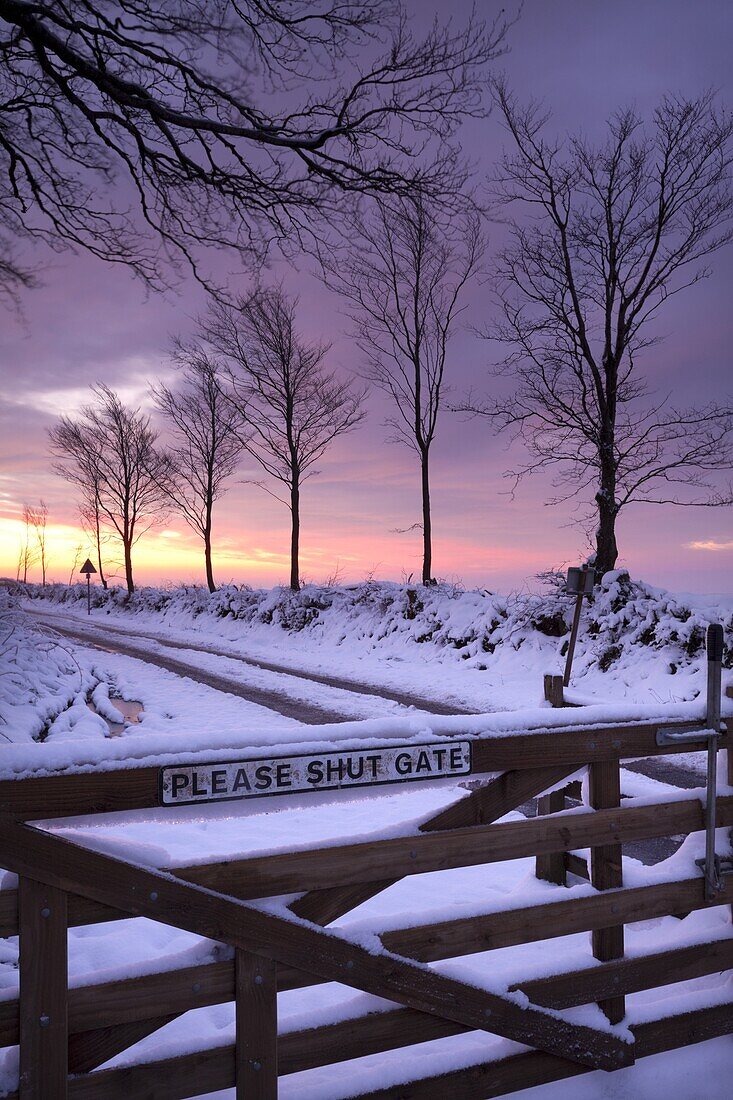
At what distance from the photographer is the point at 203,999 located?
2.79 metres

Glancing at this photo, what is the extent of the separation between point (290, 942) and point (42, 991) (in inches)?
34.7

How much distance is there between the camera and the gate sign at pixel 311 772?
2.79 m

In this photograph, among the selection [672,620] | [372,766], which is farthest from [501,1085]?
[672,620]

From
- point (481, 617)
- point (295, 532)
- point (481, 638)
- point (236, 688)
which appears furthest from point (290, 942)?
point (295, 532)

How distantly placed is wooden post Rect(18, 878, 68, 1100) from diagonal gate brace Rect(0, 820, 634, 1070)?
0.09 metres

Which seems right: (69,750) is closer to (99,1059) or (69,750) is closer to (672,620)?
(99,1059)

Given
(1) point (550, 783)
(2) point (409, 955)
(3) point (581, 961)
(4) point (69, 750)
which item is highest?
(4) point (69, 750)

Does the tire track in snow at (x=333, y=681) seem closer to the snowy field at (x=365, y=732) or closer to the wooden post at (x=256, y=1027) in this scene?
the snowy field at (x=365, y=732)

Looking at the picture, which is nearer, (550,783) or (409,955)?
(409,955)

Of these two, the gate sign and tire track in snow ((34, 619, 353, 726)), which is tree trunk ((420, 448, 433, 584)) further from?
the gate sign

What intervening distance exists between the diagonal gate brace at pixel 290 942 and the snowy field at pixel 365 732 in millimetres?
89

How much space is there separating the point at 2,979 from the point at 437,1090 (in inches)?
99.0

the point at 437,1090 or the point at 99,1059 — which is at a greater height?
the point at 99,1059

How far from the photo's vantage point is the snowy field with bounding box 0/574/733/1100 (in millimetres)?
2975
